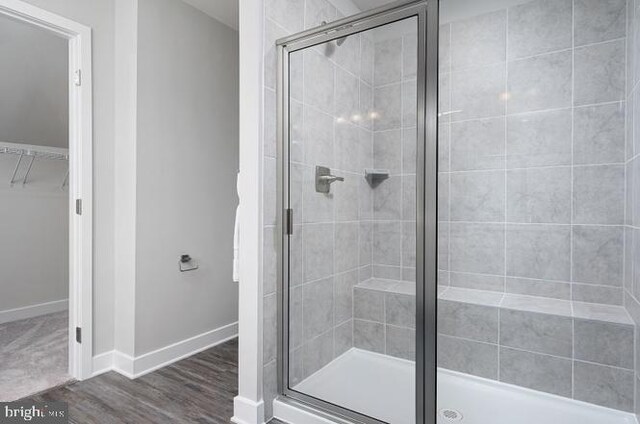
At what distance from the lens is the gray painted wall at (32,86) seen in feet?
8.49

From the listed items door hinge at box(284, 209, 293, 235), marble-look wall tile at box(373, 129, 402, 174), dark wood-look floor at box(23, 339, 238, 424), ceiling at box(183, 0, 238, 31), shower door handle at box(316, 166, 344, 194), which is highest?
ceiling at box(183, 0, 238, 31)

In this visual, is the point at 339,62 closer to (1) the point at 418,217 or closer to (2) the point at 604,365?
(1) the point at 418,217

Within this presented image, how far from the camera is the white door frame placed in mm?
2234

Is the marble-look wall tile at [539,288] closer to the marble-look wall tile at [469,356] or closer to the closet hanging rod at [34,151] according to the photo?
the marble-look wall tile at [469,356]

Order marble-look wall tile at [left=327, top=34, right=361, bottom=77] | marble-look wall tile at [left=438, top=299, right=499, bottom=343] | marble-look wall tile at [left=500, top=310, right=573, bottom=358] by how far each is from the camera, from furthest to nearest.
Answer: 1. marble-look wall tile at [left=438, top=299, right=499, bottom=343]
2. marble-look wall tile at [left=500, top=310, right=573, bottom=358]
3. marble-look wall tile at [left=327, top=34, right=361, bottom=77]

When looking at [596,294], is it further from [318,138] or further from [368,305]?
[318,138]

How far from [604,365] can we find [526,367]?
0.38m

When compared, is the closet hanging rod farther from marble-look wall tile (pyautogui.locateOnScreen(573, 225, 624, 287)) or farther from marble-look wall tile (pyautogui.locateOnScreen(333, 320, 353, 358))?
marble-look wall tile (pyautogui.locateOnScreen(573, 225, 624, 287))

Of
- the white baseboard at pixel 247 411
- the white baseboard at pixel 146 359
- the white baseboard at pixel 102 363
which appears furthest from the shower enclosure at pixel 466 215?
the white baseboard at pixel 102 363

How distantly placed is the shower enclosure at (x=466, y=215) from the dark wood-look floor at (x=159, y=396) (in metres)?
0.44

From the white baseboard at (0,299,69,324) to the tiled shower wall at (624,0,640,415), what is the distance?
185 inches

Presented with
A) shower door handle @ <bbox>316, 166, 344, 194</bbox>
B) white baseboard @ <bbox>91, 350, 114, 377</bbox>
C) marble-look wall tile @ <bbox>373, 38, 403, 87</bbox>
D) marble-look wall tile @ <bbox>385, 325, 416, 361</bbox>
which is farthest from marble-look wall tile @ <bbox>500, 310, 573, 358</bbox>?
white baseboard @ <bbox>91, 350, 114, 377</bbox>

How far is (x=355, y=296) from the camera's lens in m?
2.11

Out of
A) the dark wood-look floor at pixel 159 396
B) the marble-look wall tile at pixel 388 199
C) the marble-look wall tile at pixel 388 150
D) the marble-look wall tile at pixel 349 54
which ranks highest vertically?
the marble-look wall tile at pixel 349 54
